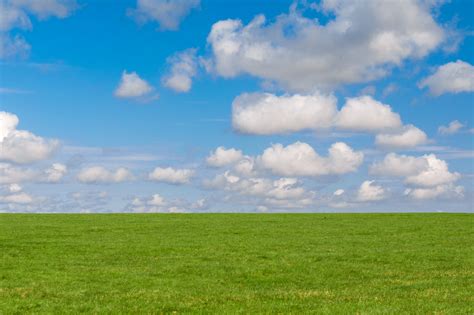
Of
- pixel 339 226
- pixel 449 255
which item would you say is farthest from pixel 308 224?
pixel 449 255

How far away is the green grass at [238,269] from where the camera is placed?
2484cm

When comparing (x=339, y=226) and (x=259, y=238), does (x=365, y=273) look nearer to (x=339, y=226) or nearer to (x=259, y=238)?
(x=259, y=238)

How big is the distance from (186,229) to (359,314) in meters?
41.8

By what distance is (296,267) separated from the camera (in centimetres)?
3697

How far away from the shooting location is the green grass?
2484 cm

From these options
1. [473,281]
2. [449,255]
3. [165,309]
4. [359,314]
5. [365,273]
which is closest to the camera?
[359,314]

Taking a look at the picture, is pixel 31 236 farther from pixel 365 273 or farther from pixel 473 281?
pixel 473 281

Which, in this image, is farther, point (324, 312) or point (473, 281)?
point (473, 281)

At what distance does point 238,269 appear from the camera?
119 ft

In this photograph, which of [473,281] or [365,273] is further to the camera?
[365,273]

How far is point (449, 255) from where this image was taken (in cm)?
4178

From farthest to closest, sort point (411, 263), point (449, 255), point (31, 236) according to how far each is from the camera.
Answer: point (31, 236), point (449, 255), point (411, 263)

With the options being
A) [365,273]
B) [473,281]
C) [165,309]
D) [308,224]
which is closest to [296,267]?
[365,273]

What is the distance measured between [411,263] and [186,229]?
2857 centimetres
